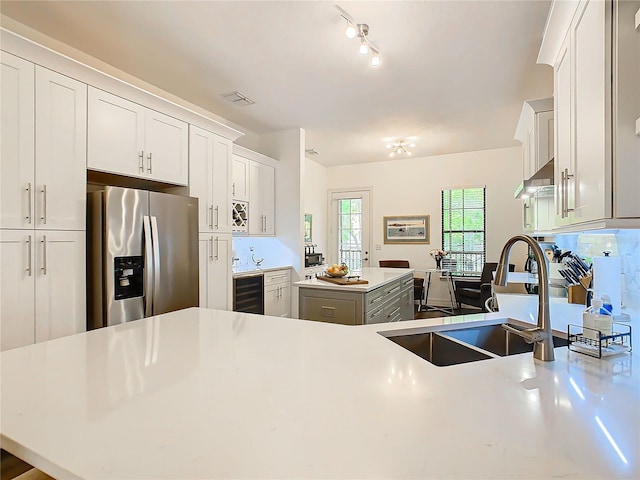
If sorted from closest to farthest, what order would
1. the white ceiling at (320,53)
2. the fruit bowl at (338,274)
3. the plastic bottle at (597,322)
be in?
the plastic bottle at (597,322), the white ceiling at (320,53), the fruit bowl at (338,274)

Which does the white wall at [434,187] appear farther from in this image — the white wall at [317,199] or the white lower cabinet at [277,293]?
the white lower cabinet at [277,293]

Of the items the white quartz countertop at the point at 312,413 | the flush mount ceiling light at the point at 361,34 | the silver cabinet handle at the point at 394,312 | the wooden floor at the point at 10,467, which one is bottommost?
the silver cabinet handle at the point at 394,312

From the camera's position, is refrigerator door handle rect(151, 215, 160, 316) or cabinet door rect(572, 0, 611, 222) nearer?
cabinet door rect(572, 0, 611, 222)

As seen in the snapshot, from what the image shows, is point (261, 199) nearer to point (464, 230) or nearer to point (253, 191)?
point (253, 191)

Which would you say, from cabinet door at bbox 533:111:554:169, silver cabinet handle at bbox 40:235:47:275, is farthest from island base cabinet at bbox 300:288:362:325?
silver cabinet handle at bbox 40:235:47:275

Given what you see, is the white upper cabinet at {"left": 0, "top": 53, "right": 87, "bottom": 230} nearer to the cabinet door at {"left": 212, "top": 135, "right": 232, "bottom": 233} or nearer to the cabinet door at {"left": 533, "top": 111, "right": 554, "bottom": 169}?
the cabinet door at {"left": 212, "top": 135, "right": 232, "bottom": 233}

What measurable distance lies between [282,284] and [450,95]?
9.84 ft

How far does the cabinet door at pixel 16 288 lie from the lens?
1.83m

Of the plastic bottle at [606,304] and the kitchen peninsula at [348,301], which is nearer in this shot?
the plastic bottle at [606,304]

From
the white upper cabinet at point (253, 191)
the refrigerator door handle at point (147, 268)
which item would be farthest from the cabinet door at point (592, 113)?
the white upper cabinet at point (253, 191)

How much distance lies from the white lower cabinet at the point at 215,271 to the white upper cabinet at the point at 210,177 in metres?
0.12

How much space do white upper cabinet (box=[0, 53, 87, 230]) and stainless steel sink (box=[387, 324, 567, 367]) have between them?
2.12 m

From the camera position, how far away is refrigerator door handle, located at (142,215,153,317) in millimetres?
2480

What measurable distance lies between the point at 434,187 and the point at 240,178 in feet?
12.4
